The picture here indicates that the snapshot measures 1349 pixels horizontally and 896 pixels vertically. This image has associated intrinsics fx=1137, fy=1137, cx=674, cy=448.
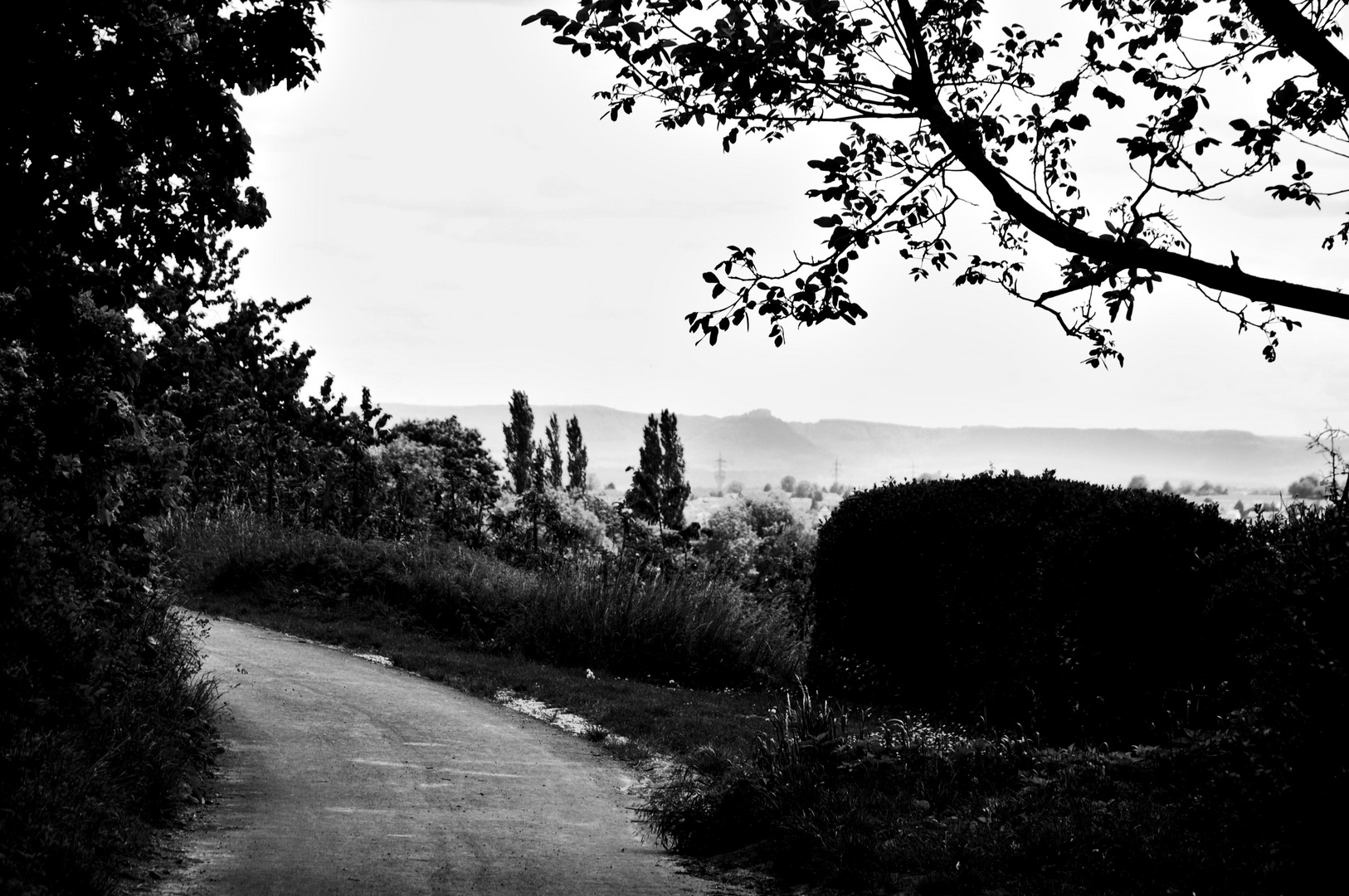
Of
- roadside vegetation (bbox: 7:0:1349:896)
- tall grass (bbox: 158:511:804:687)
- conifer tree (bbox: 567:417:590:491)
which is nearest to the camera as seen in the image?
roadside vegetation (bbox: 7:0:1349:896)

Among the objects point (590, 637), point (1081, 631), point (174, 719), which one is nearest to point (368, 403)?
point (590, 637)

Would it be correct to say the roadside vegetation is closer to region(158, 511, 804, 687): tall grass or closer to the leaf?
region(158, 511, 804, 687): tall grass

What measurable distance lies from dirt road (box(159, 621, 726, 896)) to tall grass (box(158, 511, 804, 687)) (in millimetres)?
2930

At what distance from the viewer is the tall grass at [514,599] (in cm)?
1577

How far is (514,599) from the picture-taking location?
17594mm

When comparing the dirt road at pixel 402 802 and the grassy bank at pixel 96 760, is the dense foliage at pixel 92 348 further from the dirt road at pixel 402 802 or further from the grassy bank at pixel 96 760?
the dirt road at pixel 402 802

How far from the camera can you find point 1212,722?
9.77 m

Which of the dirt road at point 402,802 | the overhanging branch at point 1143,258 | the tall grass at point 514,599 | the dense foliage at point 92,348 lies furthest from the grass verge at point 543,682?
the overhanging branch at point 1143,258

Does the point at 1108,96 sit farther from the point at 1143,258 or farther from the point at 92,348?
the point at 92,348

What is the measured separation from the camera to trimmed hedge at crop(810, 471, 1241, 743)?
10.3 metres

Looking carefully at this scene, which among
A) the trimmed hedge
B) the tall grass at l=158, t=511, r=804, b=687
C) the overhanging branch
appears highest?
the overhanging branch

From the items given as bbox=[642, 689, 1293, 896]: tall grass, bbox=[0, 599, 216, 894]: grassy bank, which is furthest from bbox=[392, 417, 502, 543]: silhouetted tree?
bbox=[642, 689, 1293, 896]: tall grass

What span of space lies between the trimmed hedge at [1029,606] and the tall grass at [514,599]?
5.80 feet


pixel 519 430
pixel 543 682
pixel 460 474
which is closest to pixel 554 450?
pixel 519 430
